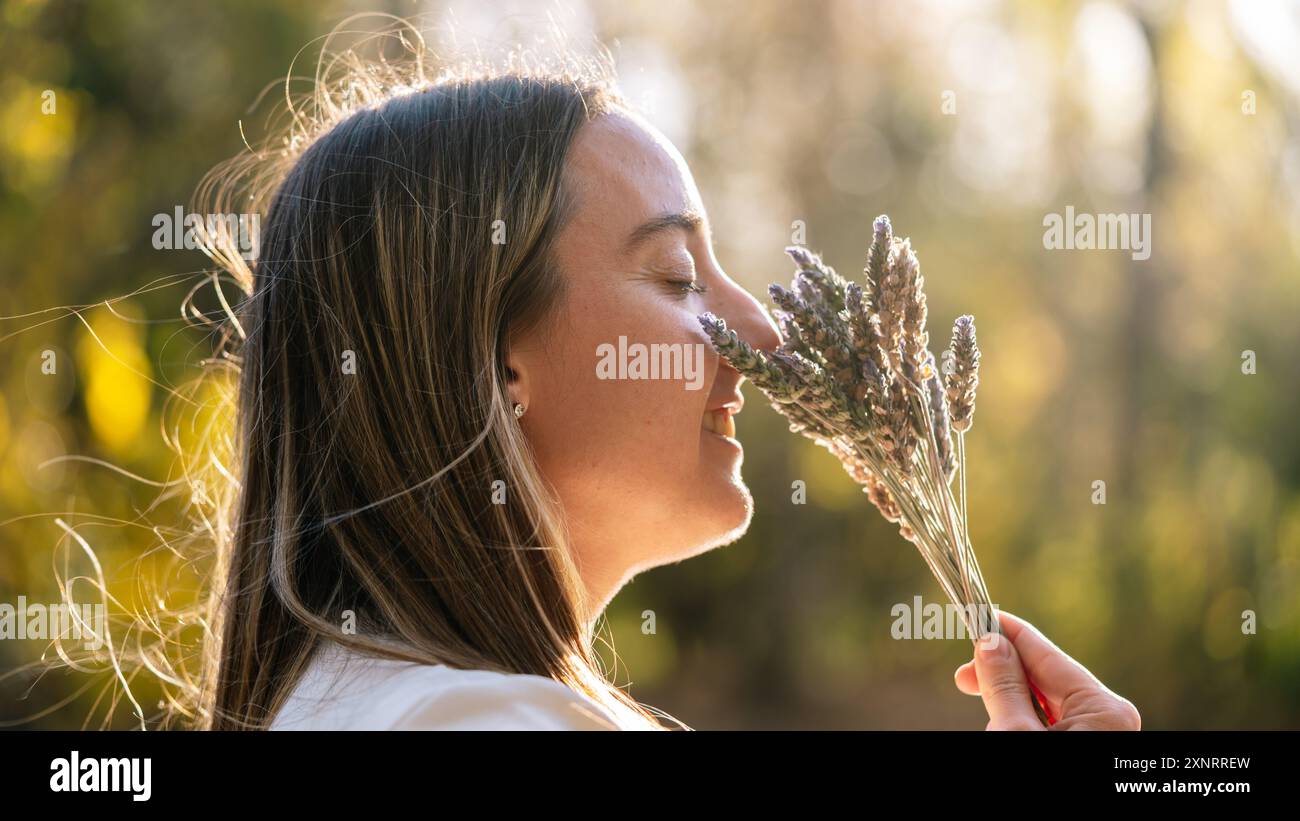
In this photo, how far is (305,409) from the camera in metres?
1.74

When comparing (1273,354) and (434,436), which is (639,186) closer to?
(434,436)

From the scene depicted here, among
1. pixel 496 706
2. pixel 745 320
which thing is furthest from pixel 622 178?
pixel 496 706

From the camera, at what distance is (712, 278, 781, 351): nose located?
1.83 meters

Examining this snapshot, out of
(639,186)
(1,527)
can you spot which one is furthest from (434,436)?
(1,527)

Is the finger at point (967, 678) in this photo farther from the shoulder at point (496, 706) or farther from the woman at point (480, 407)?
the shoulder at point (496, 706)

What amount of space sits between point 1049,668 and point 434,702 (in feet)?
3.01

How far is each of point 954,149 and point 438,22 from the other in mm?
7812

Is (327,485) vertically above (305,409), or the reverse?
(305,409)

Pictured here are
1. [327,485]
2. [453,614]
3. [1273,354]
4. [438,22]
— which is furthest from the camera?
[1273,354]

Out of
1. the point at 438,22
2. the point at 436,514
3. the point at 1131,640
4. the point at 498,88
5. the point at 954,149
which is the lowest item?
the point at 1131,640

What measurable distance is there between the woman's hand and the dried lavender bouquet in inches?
1.7

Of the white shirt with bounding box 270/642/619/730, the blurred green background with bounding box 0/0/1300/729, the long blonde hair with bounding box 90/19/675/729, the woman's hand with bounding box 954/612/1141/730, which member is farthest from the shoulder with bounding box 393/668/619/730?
the blurred green background with bounding box 0/0/1300/729

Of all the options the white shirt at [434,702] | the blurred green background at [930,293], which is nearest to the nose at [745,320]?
the white shirt at [434,702]

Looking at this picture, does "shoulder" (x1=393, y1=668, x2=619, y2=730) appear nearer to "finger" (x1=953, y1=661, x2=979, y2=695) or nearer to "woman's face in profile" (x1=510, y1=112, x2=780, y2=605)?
"woman's face in profile" (x1=510, y1=112, x2=780, y2=605)
